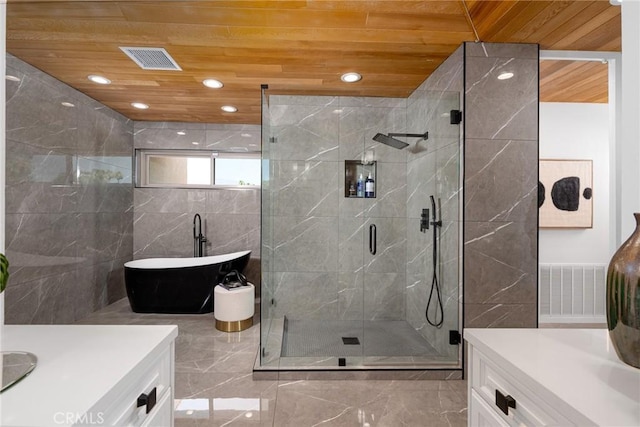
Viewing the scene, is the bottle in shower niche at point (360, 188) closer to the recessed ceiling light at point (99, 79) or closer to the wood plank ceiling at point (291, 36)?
the wood plank ceiling at point (291, 36)

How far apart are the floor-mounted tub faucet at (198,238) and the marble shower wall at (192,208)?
61mm

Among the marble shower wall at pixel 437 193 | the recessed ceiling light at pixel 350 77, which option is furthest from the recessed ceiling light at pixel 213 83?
the marble shower wall at pixel 437 193

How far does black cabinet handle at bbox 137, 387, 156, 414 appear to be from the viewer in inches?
35.1

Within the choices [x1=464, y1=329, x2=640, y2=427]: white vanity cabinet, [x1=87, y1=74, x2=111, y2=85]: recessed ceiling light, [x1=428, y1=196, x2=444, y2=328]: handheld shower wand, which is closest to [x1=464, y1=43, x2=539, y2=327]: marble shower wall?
[x1=428, y1=196, x2=444, y2=328]: handheld shower wand

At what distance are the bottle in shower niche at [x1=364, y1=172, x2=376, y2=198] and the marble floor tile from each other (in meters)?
1.69

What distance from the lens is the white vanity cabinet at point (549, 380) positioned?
27.9 inches

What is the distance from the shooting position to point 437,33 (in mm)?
2225

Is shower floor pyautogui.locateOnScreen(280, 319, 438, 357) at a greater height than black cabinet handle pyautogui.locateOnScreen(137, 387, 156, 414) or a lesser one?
lesser

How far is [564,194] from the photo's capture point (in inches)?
143

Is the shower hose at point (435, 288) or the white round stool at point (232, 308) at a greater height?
the shower hose at point (435, 288)

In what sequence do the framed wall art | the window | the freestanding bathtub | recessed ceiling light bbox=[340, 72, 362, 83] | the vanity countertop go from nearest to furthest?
the vanity countertop < recessed ceiling light bbox=[340, 72, 362, 83] < the framed wall art < the freestanding bathtub < the window

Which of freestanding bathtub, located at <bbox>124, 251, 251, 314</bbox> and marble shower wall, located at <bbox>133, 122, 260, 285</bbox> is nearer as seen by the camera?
freestanding bathtub, located at <bbox>124, 251, 251, 314</bbox>

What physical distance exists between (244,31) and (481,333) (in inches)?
89.1

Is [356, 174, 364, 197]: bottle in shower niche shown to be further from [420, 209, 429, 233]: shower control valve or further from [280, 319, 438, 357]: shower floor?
[280, 319, 438, 357]: shower floor
